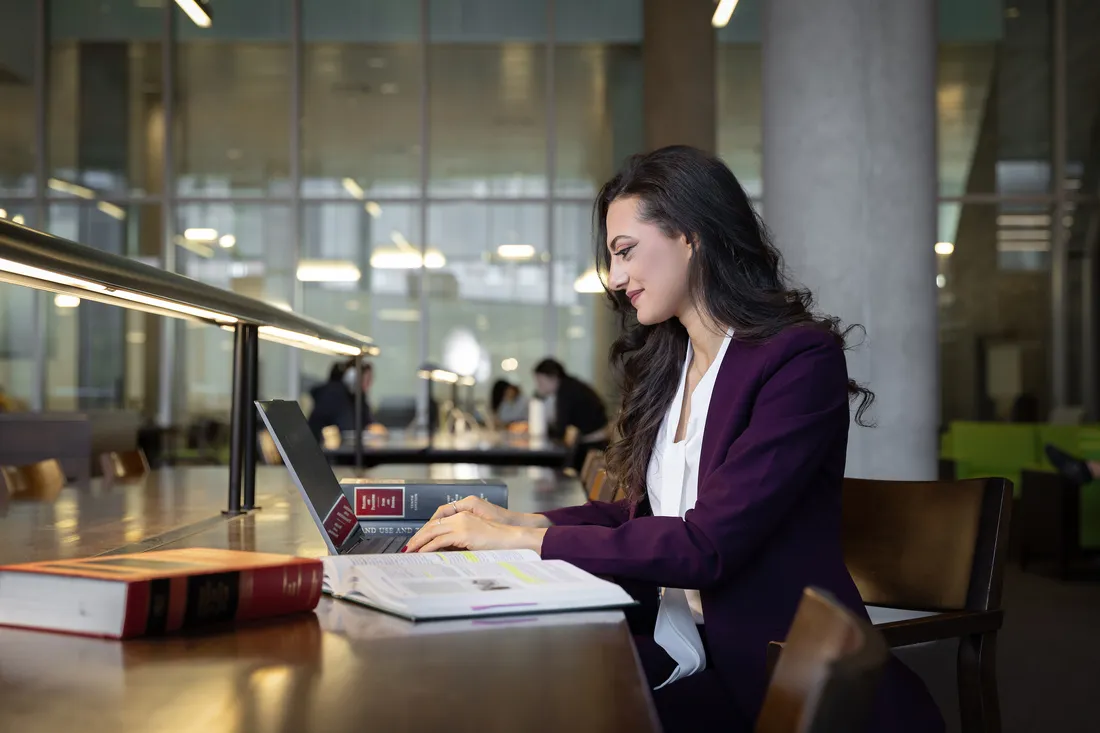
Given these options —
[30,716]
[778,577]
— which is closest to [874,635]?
[30,716]

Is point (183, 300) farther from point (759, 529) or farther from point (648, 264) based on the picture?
point (759, 529)

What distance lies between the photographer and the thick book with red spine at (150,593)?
0.99 m

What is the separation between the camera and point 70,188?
991 cm

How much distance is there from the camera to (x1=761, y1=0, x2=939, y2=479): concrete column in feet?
11.8

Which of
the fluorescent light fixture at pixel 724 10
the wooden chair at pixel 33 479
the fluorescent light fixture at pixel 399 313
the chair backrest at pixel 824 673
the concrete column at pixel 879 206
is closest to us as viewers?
the chair backrest at pixel 824 673

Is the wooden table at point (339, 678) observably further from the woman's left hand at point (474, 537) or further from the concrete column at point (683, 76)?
the concrete column at point (683, 76)

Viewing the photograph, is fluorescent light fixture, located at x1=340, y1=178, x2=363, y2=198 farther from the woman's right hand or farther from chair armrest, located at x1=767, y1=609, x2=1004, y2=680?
chair armrest, located at x1=767, y1=609, x2=1004, y2=680

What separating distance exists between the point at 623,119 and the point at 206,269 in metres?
4.38

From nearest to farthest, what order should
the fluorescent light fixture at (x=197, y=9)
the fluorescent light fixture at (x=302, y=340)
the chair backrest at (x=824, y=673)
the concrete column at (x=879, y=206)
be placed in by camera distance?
the chair backrest at (x=824, y=673) → the fluorescent light fixture at (x=302, y=340) → the concrete column at (x=879, y=206) → the fluorescent light fixture at (x=197, y=9)

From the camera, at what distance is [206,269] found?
390 inches

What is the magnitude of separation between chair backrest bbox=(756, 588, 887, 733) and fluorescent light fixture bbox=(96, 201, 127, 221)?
10.3 meters

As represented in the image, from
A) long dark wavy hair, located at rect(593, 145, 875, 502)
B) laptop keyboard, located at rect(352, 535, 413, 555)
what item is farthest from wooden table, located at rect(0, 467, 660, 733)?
long dark wavy hair, located at rect(593, 145, 875, 502)

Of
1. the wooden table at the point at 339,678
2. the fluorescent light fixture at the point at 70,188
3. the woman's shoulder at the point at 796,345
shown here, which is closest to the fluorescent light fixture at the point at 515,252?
the fluorescent light fixture at the point at 70,188

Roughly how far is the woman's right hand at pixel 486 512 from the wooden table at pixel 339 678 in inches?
17.6
